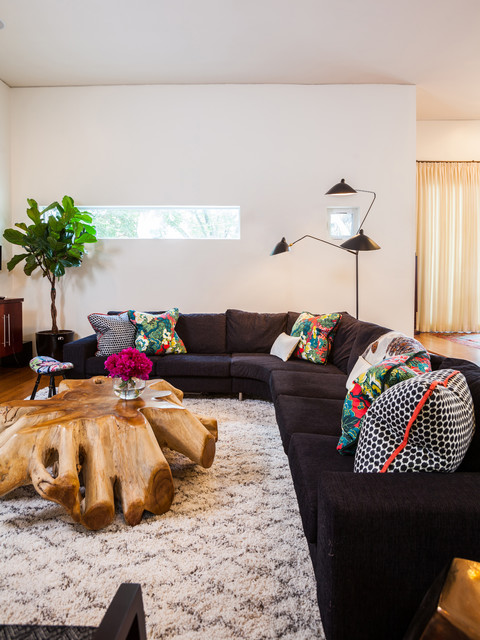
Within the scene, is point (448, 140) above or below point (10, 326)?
above

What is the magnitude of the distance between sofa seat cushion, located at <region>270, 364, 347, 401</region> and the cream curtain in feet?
14.0

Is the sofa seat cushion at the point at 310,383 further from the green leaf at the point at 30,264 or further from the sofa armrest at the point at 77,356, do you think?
the green leaf at the point at 30,264

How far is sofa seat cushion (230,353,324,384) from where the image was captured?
11.7ft

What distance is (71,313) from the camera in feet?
17.0

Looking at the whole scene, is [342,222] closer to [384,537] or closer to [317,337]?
[317,337]

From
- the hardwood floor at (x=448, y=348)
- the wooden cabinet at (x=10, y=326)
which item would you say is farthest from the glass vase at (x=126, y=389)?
the hardwood floor at (x=448, y=348)

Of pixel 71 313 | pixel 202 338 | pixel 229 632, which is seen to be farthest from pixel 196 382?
pixel 229 632

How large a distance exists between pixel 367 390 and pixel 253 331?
108 inches

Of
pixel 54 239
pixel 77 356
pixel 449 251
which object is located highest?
pixel 449 251

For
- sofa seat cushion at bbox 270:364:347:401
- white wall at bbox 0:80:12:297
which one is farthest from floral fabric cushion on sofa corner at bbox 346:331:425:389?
white wall at bbox 0:80:12:297

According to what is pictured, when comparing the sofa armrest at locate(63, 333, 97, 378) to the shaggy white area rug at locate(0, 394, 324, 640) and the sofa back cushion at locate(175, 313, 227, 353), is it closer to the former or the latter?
the sofa back cushion at locate(175, 313, 227, 353)

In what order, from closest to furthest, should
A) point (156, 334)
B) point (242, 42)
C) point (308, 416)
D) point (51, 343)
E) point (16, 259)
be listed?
point (308, 416), point (156, 334), point (242, 42), point (16, 259), point (51, 343)

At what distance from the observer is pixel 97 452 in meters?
1.95

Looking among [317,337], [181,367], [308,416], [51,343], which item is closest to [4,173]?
[51,343]
